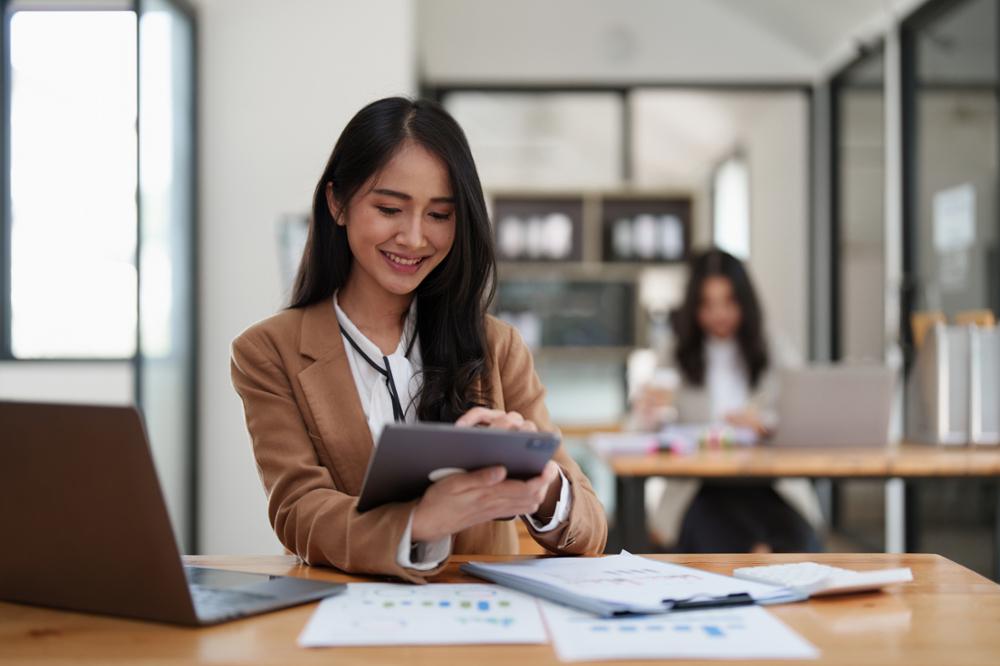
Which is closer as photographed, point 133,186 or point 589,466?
point 133,186

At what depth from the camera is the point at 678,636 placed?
96cm

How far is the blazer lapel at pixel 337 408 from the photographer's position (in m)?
1.51

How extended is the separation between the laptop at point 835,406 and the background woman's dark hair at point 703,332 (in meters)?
0.75

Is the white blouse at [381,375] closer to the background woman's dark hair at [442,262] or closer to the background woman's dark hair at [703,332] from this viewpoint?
the background woman's dark hair at [442,262]

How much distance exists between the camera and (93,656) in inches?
36.3

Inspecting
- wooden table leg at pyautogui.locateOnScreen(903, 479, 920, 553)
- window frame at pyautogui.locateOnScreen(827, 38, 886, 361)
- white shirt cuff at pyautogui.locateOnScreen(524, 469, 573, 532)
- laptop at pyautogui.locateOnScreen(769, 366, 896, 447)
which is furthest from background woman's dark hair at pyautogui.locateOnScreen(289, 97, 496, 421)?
window frame at pyautogui.locateOnScreen(827, 38, 886, 361)

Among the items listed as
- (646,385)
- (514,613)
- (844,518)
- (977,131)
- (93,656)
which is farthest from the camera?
(844,518)

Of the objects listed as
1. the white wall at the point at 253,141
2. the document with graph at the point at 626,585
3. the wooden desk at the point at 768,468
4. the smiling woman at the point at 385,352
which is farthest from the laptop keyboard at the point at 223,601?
the white wall at the point at 253,141

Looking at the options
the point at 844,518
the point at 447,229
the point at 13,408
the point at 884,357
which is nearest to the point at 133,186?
the point at 447,229

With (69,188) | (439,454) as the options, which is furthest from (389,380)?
(69,188)

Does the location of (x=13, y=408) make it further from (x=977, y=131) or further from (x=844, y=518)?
(x=844, y=518)

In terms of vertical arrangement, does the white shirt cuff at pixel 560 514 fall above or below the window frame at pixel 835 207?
below

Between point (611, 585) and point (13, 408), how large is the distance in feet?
2.10

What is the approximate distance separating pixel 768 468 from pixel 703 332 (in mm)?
1147
